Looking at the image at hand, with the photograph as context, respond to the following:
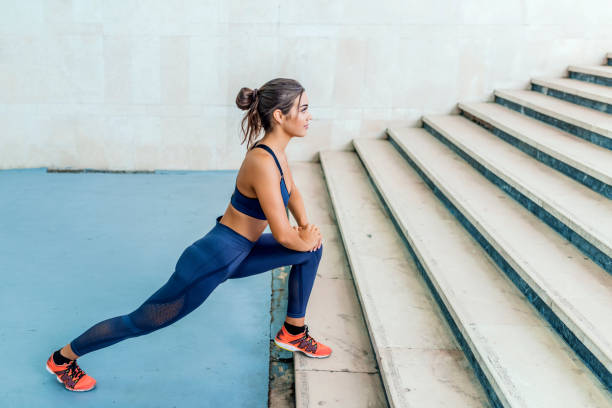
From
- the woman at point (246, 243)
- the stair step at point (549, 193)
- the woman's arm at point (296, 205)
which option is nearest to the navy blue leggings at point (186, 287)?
the woman at point (246, 243)

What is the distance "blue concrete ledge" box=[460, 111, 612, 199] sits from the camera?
3.00 meters

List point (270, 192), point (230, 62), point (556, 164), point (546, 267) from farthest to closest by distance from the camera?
point (230, 62)
point (556, 164)
point (546, 267)
point (270, 192)

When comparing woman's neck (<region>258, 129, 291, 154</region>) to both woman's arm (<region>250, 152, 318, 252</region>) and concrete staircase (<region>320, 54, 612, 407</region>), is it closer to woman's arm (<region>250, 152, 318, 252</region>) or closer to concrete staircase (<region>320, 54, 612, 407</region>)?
woman's arm (<region>250, 152, 318, 252</region>)

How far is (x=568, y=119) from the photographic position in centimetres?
390

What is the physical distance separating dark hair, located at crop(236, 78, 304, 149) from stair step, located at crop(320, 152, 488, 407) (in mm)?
1115

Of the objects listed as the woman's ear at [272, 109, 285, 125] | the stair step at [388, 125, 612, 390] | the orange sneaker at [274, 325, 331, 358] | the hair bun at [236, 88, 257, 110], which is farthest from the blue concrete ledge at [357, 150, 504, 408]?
the hair bun at [236, 88, 257, 110]

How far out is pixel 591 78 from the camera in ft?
15.7

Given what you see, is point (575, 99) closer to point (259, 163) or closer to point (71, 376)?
point (259, 163)

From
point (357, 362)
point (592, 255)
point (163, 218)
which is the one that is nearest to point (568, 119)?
point (592, 255)

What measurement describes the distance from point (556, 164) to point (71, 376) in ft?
10.2

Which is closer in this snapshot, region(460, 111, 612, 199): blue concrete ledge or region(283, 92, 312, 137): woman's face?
region(283, 92, 312, 137): woman's face

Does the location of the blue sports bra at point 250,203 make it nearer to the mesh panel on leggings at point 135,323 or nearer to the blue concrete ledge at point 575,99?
the mesh panel on leggings at point 135,323

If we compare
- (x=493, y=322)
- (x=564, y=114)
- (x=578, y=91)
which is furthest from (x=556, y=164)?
(x=493, y=322)

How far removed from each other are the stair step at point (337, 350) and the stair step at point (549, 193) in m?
1.17
